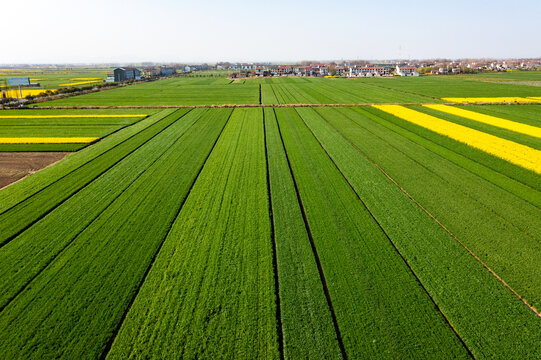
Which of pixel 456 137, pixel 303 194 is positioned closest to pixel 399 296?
pixel 303 194

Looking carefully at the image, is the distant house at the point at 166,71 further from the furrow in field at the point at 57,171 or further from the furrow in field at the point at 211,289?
the furrow in field at the point at 211,289

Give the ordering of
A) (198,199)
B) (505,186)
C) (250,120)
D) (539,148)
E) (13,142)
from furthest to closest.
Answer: (250,120), (13,142), (539,148), (505,186), (198,199)

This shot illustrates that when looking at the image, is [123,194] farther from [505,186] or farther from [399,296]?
[505,186]

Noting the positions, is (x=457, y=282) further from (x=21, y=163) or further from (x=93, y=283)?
(x=21, y=163)

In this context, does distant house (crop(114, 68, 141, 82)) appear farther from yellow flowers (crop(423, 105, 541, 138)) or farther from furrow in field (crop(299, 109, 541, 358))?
furrow in field (crop(299, 109, 541, 358))

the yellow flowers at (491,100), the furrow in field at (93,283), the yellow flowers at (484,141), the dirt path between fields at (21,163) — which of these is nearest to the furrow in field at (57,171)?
the dirt path between fields at (21,163)
